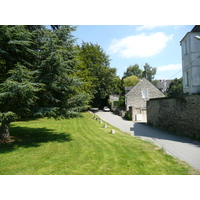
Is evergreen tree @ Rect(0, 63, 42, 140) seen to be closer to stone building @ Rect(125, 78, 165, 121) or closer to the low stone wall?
the low stone wall

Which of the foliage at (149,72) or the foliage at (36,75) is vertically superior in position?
the foliage at (149,72)

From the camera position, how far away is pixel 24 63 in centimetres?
910

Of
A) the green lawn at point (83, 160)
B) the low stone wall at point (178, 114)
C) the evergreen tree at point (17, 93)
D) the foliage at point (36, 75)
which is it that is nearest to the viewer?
the green lawn at point (83, 160)

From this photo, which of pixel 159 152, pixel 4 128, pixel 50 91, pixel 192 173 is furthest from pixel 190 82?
pixel 4 128

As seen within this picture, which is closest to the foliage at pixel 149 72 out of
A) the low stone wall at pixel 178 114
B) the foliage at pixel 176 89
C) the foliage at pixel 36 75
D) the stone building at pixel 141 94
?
the foliage at pixel 176 89

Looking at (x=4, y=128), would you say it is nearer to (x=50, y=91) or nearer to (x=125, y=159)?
(x=50, y=91)

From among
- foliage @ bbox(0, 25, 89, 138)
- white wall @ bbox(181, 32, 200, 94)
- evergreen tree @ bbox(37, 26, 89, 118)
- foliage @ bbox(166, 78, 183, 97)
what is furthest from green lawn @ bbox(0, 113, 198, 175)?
foliage @ bbox(166, 78, 183, 97)

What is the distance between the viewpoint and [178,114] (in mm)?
14766

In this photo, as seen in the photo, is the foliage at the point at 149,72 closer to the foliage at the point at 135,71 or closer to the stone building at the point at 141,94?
the foliage at the point at 135,71

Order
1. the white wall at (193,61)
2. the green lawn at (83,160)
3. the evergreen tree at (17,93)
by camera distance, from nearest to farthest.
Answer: the green lawn at (83,160), the evergreen tree at (17,93), the white wall at (193,61)

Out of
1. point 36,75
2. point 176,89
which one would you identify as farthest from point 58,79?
point 176,89

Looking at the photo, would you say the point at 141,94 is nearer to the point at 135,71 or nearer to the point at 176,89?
the point at 176,89

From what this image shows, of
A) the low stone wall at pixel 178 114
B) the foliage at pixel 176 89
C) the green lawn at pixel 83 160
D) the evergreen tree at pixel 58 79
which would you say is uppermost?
the foliage at pixel 176 89

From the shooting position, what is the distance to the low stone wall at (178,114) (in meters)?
12.4
